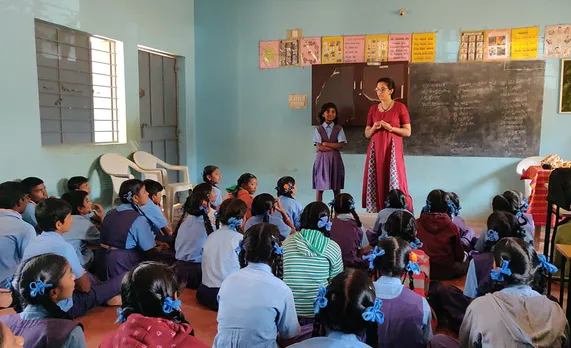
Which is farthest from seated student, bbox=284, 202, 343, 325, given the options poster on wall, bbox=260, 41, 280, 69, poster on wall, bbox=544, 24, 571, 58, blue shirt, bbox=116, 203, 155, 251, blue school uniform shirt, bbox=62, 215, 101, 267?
poster on wall, bbox=544, 24, 571, 58

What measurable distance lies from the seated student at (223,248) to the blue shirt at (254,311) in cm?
93

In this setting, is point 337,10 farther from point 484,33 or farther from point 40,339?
point 40,339

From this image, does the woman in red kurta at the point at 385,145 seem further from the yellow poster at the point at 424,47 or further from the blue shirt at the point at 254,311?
the blue shirt at the point at 254,311

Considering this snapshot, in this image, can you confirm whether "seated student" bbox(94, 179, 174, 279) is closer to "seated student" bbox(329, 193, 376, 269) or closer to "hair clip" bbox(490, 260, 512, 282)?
"seated student" bbox(329, 193, 376, 269)

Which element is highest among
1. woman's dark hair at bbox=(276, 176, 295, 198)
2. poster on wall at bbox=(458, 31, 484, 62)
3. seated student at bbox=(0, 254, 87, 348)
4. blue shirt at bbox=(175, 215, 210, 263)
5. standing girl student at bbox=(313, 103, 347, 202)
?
poster on wall at bbox=(458, 31, 484, 62)

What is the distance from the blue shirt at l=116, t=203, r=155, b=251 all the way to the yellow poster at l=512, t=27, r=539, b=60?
440 cm

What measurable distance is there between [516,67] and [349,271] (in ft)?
15.4

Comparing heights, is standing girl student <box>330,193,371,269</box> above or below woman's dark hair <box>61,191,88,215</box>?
below

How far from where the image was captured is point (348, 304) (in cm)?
130

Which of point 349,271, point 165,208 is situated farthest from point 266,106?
point 349,271

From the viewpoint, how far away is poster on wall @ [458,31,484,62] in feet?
17.0

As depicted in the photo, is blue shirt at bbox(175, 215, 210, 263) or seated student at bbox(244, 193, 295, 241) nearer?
blue shirt at bbox(175, 215, 210, 263)

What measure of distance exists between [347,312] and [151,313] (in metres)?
0.60

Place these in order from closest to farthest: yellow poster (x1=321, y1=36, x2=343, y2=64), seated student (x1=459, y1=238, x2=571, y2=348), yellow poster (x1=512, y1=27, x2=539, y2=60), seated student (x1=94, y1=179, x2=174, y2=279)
A: seated student (x1=459, y1=238, x2=571, y2=348) < seated student (x1=94, y1=179, x2=174, y2=279) < yellow poster (x1=512, y1=27, x2=539, y2=60) < yellow poster (x1=321, y1=36, x2=343, y2=64)
